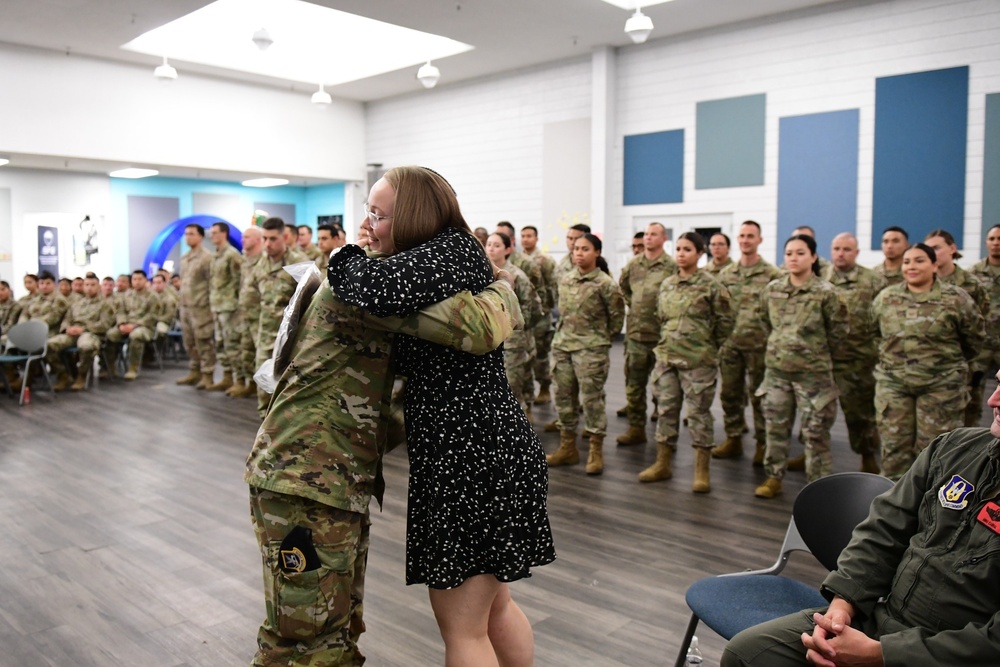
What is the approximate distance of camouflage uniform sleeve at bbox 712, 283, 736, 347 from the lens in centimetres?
524

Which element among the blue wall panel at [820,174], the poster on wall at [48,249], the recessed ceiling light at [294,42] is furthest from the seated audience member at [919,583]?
the poster on wall at [48,249]

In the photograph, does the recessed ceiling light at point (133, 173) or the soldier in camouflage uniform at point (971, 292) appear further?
the recessed ceiling light at point (133, 173)

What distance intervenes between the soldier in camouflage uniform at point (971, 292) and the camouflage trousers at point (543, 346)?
329 centimetres

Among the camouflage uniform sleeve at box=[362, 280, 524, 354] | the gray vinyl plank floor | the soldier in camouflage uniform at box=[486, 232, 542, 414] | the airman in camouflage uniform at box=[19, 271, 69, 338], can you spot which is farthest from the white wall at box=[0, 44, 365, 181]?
the camouflage uniform sleeve at box=[362, 280, 524, 354]

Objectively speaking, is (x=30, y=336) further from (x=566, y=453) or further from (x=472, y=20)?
(x=472, y=20)

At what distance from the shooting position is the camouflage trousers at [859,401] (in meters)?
5.55

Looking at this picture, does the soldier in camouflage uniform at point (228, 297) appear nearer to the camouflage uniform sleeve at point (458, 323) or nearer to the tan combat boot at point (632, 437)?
the tan combat boot at point (632, 437)

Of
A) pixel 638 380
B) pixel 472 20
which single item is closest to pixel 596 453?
pixel 638 380

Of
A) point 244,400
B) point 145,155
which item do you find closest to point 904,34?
point 244,400

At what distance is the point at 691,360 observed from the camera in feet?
16.9

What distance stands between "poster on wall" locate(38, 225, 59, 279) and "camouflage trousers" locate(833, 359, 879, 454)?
13333 mm

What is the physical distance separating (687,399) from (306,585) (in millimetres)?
3759

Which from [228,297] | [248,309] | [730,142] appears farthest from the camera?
[730,142]

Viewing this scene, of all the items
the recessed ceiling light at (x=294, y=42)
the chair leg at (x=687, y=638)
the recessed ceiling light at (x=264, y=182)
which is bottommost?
the chair leg at (x=687, y=638)
